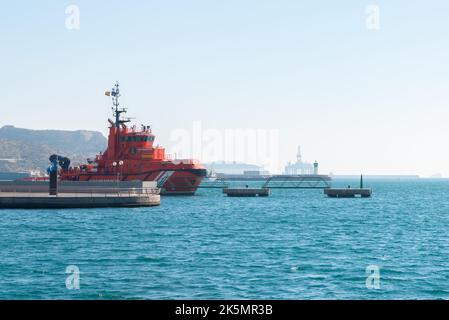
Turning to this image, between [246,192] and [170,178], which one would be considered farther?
[246,192]

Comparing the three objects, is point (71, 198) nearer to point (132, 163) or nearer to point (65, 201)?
point (65, 201)

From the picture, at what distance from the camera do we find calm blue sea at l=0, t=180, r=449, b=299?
23.4 m

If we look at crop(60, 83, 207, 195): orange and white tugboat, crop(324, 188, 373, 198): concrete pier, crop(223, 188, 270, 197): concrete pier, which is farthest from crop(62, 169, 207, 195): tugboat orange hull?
crop(324, 188, 373, 198): concrete pier

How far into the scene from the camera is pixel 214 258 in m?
32.6

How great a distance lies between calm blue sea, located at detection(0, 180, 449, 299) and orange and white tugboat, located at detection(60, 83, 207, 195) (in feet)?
120

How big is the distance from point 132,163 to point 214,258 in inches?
2561

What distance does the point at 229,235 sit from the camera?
4575 centimetres

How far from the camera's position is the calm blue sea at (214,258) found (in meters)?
23.4

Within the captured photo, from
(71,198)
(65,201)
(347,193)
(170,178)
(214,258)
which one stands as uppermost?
(170,178)

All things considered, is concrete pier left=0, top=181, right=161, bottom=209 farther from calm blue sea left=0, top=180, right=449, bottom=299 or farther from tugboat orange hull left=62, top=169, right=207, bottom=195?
tugboat orange hull left=62, top=169, right=207, bottom=195

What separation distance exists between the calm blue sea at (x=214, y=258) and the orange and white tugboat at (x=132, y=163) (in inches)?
1442

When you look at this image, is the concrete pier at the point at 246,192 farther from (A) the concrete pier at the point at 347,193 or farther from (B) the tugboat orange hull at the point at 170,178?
(B) the tugboat orange hull at the point at 170,178

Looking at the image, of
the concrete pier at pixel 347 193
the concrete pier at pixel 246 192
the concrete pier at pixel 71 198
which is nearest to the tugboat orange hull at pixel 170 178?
the concrete pier at pixel 71 198

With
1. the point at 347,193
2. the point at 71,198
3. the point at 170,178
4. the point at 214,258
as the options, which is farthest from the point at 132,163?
the point at 214,258
